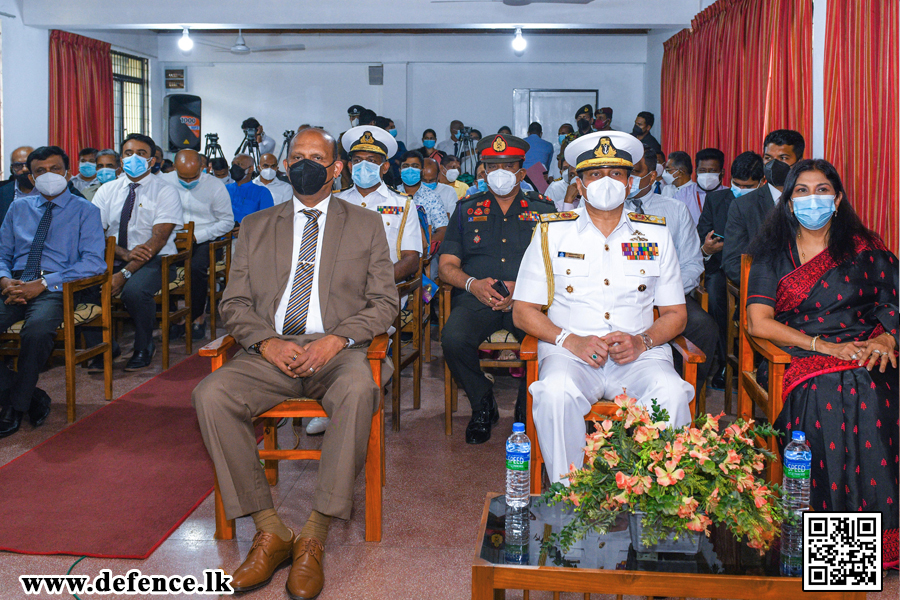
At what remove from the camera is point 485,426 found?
136 inches

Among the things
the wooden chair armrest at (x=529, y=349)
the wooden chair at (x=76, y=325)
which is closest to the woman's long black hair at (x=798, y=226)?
the wooden chair armrest at (x=529, y=349)

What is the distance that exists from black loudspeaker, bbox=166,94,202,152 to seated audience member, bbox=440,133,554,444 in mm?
8725

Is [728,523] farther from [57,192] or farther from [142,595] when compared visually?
[57,192]

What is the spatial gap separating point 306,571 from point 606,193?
1534 millimetres

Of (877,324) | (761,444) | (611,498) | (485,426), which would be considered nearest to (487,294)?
(485,426)

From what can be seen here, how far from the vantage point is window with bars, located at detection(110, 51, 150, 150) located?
10.9 metres

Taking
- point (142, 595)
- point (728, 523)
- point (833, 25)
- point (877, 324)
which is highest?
point (833, 25)

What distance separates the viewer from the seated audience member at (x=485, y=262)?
133 inches

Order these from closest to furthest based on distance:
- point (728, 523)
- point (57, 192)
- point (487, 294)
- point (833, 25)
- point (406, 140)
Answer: point (728, 523)
point (487, 294)
point (57, 192)
point (833, 25)
point (406, 140)

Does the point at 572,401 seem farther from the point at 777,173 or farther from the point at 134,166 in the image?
the point at 134,166

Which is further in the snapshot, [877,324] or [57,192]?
[57,192]

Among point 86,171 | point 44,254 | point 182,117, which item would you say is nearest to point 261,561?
point 44,254

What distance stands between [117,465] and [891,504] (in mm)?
2727

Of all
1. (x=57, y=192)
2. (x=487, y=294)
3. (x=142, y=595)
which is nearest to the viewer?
(x=142, y=595)
